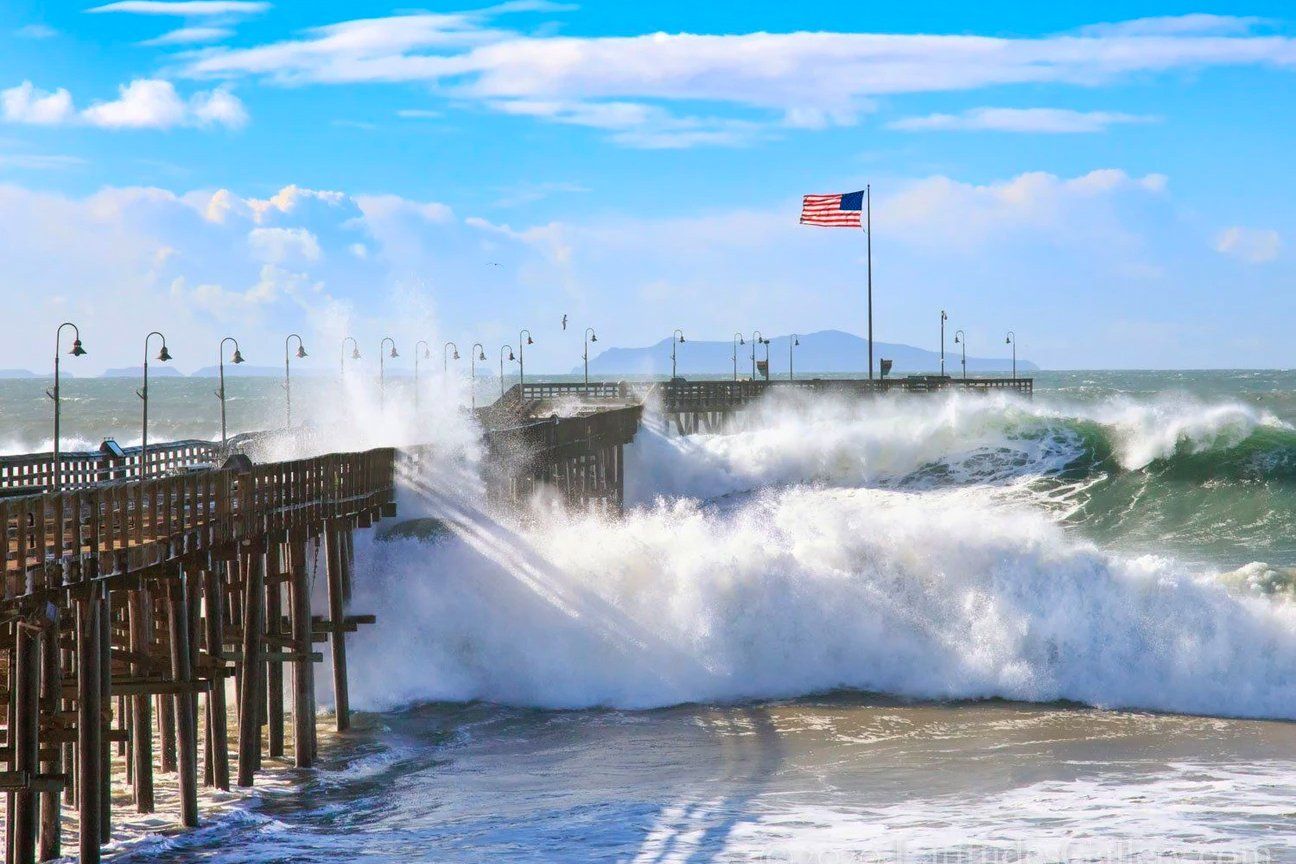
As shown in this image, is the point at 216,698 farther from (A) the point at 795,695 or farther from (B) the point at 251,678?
(A) the point at 795,695

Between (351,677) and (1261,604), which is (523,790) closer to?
(351,677)

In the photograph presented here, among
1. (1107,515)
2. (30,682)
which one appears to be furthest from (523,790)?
(1107,515)

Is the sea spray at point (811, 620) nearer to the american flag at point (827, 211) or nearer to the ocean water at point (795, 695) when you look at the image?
the ocean water at point (795, 695)

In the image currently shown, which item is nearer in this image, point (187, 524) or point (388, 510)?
point (187, 524)

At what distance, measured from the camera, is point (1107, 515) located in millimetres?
50281

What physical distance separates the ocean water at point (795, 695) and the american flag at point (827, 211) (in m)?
18.1

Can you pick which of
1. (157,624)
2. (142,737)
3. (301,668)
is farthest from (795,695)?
(142,737)

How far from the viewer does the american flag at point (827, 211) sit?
59656 millimetres

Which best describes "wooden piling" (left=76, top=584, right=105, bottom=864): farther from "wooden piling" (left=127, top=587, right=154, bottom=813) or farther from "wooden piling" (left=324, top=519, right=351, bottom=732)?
"wooden piling" (left=324, top=519, right=351, bottom=732)

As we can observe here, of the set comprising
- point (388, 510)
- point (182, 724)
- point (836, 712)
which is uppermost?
point (388, 510)

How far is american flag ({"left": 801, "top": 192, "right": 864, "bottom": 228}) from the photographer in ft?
196

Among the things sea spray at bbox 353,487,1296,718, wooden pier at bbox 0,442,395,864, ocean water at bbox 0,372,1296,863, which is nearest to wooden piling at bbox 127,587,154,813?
wooden pier at bbox 0,442,395,864

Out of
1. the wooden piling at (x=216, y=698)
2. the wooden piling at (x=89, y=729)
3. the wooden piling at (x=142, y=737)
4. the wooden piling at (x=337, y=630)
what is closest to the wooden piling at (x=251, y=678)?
the wooden piling at (x=216, y=698)

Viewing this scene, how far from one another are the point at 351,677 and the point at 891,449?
37.2 meters
